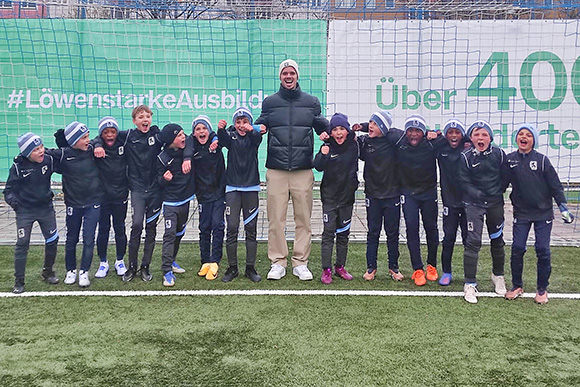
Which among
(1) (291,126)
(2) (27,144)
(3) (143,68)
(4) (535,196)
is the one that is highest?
(3) (143,68)

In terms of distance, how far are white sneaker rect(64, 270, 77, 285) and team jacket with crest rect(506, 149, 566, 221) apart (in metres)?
4.13

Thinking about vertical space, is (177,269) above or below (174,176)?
below

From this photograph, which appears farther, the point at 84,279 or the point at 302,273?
the point at 302,273

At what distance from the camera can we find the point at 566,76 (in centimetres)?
908

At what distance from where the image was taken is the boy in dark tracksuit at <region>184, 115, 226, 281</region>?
485 centimetres

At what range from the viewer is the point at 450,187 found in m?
4.69

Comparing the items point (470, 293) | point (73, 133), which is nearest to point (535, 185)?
point (470, 293)

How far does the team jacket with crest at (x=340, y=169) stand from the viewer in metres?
4.75

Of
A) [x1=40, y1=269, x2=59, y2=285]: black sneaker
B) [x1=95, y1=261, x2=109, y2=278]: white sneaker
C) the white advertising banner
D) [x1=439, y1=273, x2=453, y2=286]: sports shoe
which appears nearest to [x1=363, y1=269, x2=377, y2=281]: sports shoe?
[x1=439, y1=273, x2=453, y2=286]: sports shoe

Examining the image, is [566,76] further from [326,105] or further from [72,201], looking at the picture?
[72,201]

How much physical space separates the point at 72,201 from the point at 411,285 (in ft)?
10.8

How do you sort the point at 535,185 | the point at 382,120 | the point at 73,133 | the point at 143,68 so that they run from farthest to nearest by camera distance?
the point at 143,68 < the point at 382,120 < the point at 73,133 < the point at 535,185

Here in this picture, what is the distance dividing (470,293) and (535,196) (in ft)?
3.25

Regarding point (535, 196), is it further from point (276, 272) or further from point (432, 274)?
point (276, 272)
